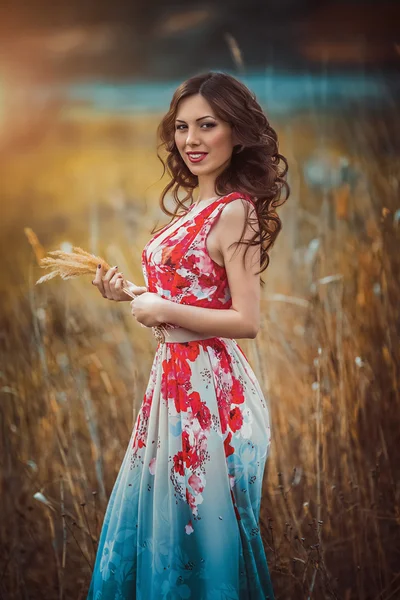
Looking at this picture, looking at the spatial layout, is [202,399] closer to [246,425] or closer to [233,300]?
[246,425]

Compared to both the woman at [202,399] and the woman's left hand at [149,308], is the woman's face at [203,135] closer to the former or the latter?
the woman at [202,399]

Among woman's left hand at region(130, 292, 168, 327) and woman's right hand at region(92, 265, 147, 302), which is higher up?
woman's right hand at region(92, 265, 147, 302)

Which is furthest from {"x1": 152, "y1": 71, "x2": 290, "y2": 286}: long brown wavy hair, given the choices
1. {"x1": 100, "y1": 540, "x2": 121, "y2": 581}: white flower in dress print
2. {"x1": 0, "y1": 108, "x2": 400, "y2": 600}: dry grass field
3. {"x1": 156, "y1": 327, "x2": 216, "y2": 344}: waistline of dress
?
{"x1": 100, "y1": 540, "x2": 121, "y2": 581}: white flower in dress print

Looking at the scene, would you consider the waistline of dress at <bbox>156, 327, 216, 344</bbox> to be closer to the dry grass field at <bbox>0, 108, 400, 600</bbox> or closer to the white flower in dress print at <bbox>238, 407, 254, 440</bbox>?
the white flower in dress print at <bbox>238, 407, 254, 440</bbox>

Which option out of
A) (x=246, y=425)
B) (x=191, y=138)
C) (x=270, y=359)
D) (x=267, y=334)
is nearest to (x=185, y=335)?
(x=246, y=425)

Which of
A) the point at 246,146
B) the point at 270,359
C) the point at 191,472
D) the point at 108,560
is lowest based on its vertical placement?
the point at 108,560

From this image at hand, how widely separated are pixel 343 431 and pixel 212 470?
1.02 metres

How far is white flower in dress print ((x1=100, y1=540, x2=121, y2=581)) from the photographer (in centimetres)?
180

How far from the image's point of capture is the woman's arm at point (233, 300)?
1.76 m

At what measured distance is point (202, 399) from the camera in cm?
180

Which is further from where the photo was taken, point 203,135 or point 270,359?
point 270,359

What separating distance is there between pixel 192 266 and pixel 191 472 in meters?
0.50

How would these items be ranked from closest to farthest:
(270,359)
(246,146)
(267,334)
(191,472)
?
1. (191,472)
2. (246,146)
3. (267,334)
4. (270,359)

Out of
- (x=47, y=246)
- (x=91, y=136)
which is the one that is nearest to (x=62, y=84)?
(x=91, y=136)
